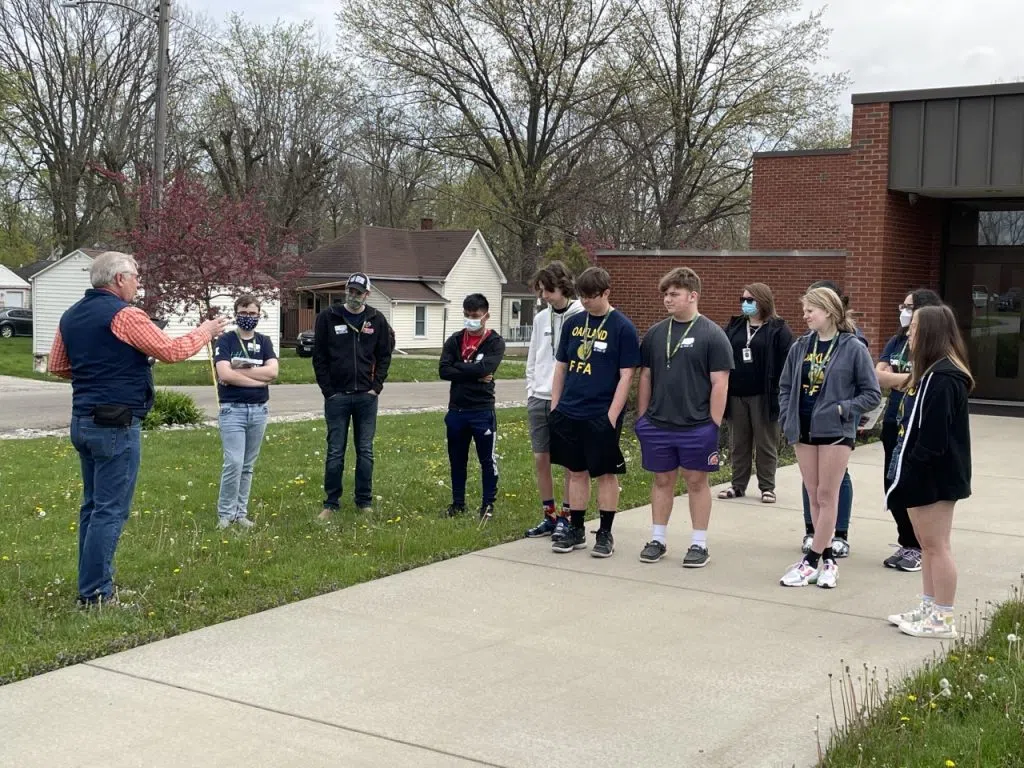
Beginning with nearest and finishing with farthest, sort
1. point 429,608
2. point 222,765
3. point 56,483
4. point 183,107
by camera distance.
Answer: point 222,765 < point 429,608 < point 56,483 < point 183,107

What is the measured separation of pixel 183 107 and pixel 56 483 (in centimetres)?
4294

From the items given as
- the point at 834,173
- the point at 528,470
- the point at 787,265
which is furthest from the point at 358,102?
the point at 528,470

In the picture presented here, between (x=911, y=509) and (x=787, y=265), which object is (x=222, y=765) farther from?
(x=787, y=265)

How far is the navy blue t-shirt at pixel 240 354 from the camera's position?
8.25 metres

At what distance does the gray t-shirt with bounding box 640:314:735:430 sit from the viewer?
7152 mm

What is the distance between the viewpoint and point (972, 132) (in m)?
15.4

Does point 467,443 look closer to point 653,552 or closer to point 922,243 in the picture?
point 653,552

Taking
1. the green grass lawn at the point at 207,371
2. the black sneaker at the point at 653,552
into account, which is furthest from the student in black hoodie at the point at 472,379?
the green grass lawn at the point at 207,371

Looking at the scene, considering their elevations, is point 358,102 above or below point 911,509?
above

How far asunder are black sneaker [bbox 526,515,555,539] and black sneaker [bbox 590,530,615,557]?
0.64 m

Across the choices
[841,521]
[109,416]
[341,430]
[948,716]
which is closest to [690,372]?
[841,521]

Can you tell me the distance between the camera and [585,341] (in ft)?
24.3

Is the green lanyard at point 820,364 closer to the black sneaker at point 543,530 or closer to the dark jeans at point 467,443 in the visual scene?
the black sneaker at point 543,530

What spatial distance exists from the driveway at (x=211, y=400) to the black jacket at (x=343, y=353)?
9597 millimetres
